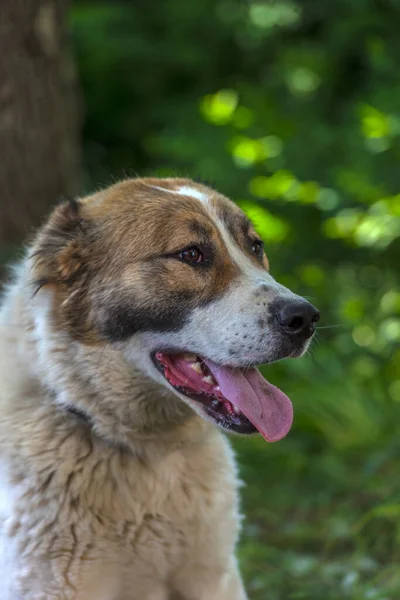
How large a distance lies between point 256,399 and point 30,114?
2.91 metres

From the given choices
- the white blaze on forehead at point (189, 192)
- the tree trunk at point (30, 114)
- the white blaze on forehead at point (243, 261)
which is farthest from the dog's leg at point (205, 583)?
the tree trunk at point (30, 114)

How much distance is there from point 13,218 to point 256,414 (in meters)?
2.77

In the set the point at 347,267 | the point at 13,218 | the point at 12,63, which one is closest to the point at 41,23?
the point at 12,63

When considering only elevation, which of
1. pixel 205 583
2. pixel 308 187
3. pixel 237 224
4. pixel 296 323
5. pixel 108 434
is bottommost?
Result: pixel 205 583

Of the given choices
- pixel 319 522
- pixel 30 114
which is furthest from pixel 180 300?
pixel 30 114

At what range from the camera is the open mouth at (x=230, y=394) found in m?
2.94

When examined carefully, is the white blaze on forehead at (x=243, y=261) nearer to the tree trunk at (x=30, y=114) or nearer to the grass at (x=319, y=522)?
the grass at (x=319, y=522)

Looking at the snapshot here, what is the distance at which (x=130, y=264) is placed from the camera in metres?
3.11

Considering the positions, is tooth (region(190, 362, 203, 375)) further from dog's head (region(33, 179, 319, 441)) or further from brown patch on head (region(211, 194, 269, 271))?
brown patch on head (region(211, 194, 269, 271))

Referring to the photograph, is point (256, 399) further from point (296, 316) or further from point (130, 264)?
point (130, 264)

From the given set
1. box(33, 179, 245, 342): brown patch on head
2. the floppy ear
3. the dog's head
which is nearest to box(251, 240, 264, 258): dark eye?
the dog's head

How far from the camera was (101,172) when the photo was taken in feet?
28.8

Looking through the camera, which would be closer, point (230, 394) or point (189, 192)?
point (230, 394)

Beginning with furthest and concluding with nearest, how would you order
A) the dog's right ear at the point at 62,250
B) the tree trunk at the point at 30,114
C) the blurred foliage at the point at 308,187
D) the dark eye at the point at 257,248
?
1. the tree trunk at the point at 30,114
2. the blurred foliage at the point at 308,187
3. the dark eye at the point at 257,248
4. the dog's right ear at the point at 62,250
